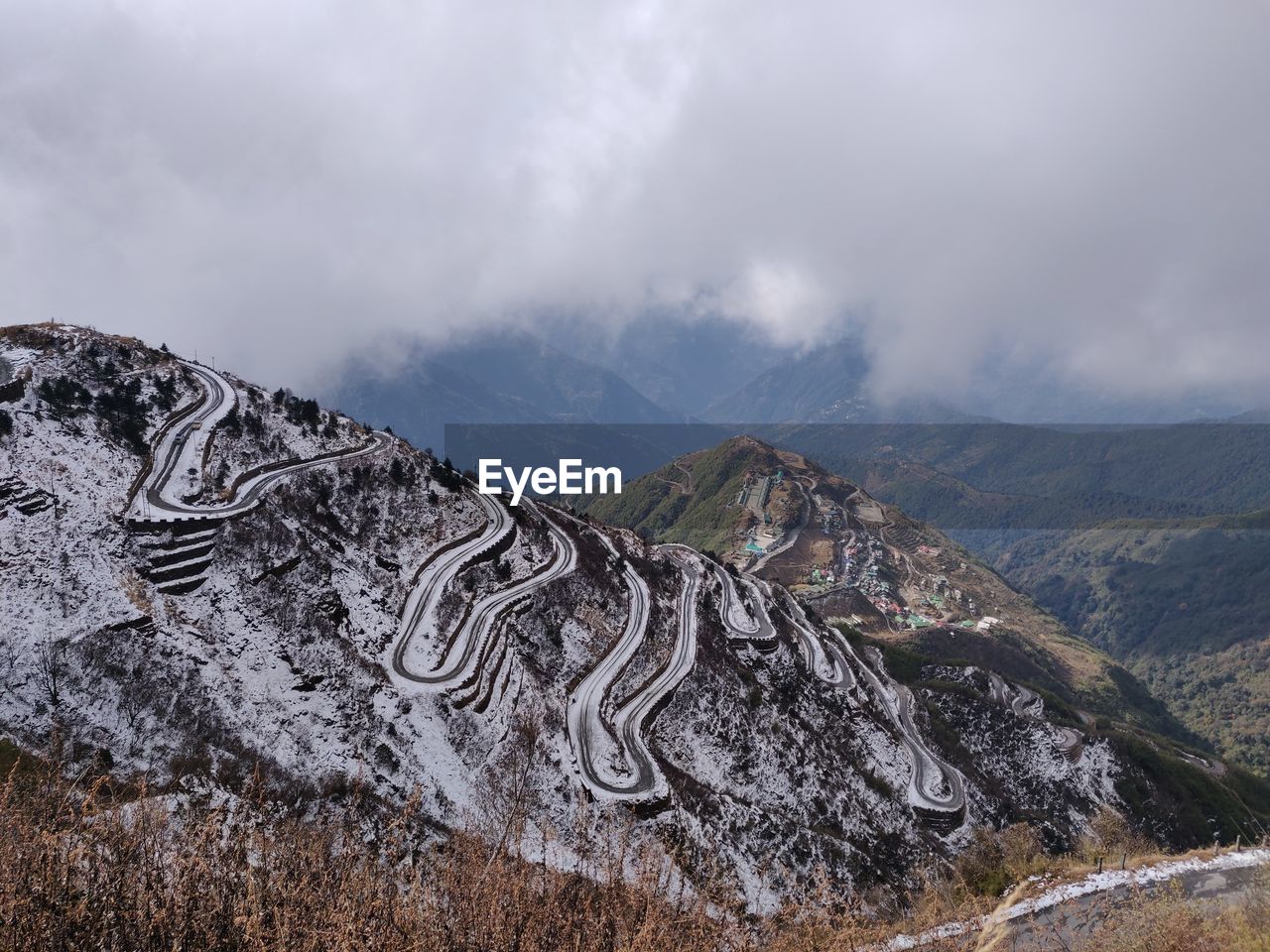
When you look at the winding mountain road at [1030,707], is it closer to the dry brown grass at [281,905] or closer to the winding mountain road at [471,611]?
the winding mountain road at [471,611]

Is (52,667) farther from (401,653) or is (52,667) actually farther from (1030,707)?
(1030,707)

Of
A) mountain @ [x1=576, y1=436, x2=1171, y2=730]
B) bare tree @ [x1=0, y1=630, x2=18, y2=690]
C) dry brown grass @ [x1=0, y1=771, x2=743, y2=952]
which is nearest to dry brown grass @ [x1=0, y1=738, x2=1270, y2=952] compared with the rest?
dry brown grass @ [x1=0, y1=771, x2=743, y2=952]

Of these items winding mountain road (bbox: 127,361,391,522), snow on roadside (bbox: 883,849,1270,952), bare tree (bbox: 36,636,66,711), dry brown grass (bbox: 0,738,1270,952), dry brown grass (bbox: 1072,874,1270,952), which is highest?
winding mountain road (bbox: 127,361,391,522)

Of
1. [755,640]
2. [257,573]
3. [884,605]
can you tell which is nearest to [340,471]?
[257,573]

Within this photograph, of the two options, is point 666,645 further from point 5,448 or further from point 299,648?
point 5,448

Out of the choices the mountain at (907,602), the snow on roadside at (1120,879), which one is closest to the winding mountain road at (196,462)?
the snow on roadside at (1120,879)

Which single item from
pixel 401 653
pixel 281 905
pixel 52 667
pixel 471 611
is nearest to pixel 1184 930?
pixel 281 905

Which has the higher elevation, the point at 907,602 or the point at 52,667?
the point at 907,602

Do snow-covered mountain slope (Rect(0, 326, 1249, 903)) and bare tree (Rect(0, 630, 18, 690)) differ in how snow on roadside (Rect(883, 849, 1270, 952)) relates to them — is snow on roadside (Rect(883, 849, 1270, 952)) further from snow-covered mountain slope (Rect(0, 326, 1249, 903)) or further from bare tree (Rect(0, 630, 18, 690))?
bare tree (Rect(0, 630, 18, 690))

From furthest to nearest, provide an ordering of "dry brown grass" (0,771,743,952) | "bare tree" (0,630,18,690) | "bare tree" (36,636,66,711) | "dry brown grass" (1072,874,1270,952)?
1. "bare tree" (36,636,66,711)
2. "bare tree" (0,630,18,690)
3. "dry brown grass" (1072,874,1270,952)
4. "dry brown grass" (0,771,743,952)
